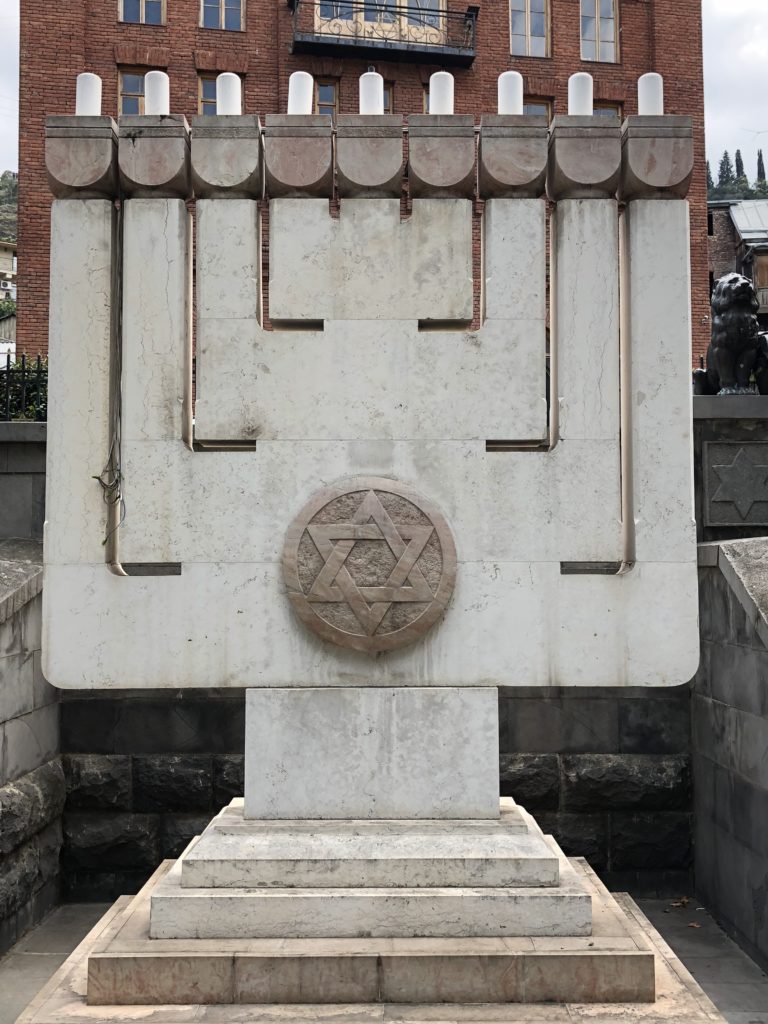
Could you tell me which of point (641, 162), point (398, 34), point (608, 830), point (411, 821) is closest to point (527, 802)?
point (608, 830)

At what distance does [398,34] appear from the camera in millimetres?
22500

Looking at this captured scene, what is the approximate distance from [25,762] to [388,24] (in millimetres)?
19428

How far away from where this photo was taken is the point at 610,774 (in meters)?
9.09

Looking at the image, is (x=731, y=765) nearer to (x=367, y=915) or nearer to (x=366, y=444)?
(x=367, y=915)

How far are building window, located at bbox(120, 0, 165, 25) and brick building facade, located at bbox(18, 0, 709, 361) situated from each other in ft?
0.10

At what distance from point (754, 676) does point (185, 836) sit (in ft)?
16.6

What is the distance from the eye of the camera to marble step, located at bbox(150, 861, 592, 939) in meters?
4.67

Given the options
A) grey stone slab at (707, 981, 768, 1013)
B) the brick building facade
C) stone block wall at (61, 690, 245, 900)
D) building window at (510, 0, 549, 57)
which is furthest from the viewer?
building window at (510, 0, 549, 57)

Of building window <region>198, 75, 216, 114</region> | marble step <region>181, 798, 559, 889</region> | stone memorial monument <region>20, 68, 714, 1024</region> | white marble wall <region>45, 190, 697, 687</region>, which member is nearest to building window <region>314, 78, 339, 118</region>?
building window <region>198, 75, 216, 114</region>

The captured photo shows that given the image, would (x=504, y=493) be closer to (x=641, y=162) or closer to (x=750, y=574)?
(x=641, y=162)

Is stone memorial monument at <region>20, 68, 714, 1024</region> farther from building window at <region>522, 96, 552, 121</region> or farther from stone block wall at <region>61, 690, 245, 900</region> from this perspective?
building window at <region>522, 96, 552, 121</region>

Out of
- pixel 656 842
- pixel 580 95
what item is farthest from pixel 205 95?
pixel 656 842

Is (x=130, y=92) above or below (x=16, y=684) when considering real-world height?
above

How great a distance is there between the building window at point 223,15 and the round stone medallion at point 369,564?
20.1 metres
